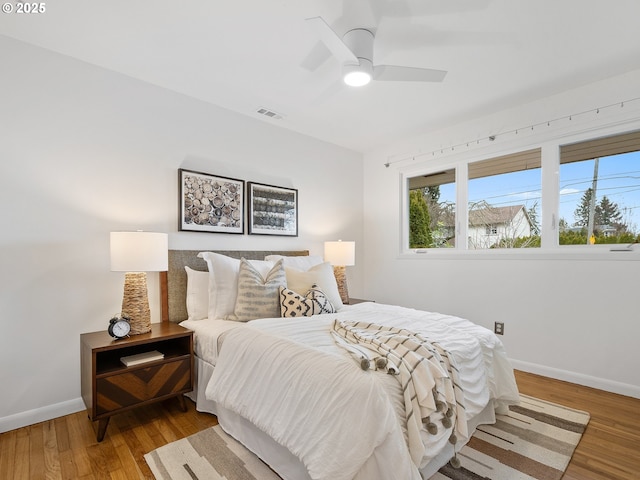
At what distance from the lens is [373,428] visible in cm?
123

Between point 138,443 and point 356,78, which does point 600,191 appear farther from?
point 138,443

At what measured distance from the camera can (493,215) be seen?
139 inches

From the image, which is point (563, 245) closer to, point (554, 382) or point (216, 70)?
point (554, 382)

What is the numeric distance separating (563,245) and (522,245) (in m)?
0.34

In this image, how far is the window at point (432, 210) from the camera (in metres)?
3.86

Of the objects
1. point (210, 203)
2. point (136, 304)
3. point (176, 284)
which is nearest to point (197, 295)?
point (176, 284)

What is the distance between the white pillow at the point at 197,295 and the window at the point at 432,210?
2.67 meters

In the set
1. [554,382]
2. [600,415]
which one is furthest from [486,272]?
[600,415]

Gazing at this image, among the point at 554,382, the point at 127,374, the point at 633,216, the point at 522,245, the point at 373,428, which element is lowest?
the point at 554,382

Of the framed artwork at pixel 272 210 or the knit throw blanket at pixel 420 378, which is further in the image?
the framed artwork at pixel 272 210

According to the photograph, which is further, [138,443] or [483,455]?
[138,443]

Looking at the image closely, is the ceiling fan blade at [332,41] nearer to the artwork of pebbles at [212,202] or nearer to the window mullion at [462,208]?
the artwork of pebbles at [212,202]

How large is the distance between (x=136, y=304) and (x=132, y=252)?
386mm

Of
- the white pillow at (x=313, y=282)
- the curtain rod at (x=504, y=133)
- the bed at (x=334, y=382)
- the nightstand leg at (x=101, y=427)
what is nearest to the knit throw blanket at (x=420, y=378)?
the bed at (x=334, y=382)
